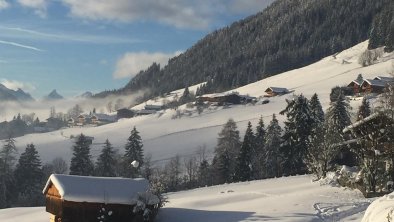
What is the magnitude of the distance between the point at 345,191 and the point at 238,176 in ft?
101

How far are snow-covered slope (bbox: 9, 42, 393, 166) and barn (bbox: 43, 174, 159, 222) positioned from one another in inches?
2456

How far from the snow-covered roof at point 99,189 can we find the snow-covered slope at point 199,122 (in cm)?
6184

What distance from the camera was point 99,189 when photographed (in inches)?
1139

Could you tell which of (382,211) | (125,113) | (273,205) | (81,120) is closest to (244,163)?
(273,205)

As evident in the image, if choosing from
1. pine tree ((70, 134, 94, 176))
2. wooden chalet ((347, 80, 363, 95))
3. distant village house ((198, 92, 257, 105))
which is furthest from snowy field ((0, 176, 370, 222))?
distant village house ((198, 92, 257, 105))

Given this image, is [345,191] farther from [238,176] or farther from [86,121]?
[86,121]

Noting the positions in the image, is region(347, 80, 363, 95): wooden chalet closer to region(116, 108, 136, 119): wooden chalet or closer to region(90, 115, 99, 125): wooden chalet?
region(116, 108, 136, 119): wooden chalet

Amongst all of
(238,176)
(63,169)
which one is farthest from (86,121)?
(238,176)

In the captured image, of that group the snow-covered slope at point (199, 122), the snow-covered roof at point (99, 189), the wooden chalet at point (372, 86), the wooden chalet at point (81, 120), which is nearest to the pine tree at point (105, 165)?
the snow-covered slope at point (199, 122)

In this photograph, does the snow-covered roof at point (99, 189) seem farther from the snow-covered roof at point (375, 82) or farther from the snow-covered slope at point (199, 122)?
the snow-covered roof at point (375, 82)

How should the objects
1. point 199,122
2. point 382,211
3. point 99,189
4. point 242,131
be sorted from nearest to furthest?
point 382,211, point 99,189, point 242,131, point 199,122

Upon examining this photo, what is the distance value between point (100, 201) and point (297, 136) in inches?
1260

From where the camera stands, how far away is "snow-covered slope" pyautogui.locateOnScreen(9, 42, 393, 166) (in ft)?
336

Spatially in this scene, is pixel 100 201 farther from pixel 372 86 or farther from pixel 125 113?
pixel 125 113
